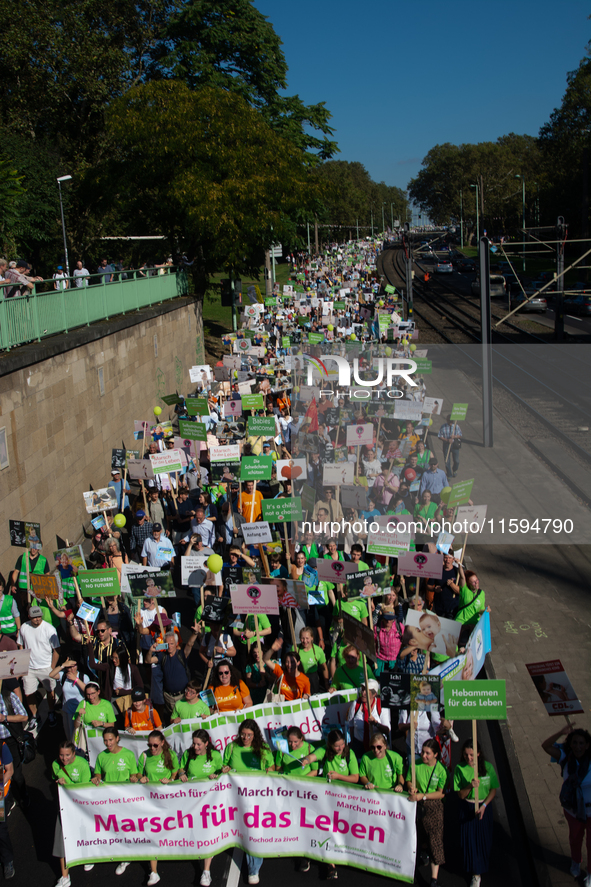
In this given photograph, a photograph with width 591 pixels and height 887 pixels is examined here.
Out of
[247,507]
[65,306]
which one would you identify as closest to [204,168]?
[65,306]

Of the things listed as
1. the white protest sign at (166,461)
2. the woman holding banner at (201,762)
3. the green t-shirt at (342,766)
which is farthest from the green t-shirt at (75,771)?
the white protest sign at (166,461)

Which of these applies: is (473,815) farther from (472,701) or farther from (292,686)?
(292,686)

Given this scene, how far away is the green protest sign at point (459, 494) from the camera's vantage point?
1038 centimetres

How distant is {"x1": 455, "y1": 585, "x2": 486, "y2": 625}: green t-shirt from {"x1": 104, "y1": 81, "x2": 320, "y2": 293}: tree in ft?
66.0

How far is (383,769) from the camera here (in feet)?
19.1

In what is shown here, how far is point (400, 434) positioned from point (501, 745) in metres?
8.84

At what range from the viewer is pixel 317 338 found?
75.2 feet

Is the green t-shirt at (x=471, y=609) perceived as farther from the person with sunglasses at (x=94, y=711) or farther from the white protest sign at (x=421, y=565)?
the person with sunglasses at (x=94, y=711)

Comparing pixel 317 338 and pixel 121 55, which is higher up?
pixel 121 55

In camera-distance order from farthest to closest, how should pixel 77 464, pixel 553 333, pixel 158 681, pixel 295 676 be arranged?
pixel 553 333
pixel 77 464
pixel 158 681
pixel 295 676

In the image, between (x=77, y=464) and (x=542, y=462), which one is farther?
(x=542, y=462)

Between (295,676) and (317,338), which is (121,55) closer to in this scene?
(317,338)

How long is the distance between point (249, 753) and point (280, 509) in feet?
12.8

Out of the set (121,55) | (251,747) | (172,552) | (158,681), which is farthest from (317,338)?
(121,55)
